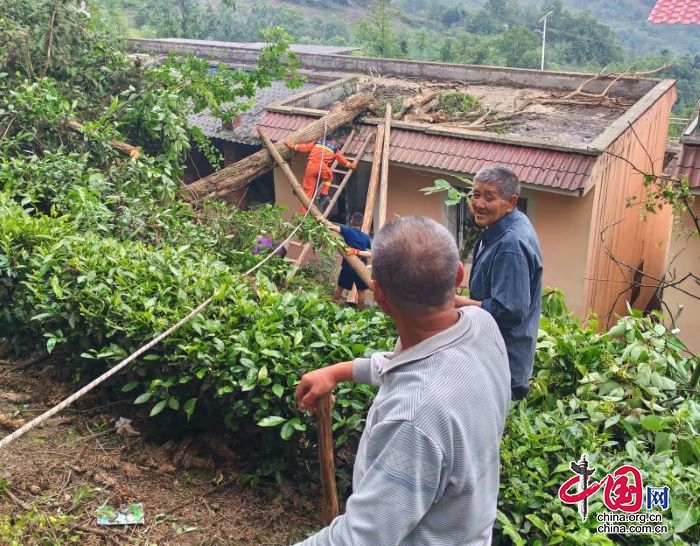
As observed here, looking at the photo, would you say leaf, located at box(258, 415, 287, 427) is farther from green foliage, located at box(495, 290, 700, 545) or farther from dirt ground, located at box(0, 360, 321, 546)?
green foliage, located at box(495, 290, 700, 545)

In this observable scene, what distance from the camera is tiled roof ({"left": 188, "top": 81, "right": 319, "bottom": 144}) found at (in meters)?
12.1

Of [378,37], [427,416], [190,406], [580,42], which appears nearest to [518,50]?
[378,37]

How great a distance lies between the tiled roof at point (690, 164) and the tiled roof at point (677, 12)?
3.82 m

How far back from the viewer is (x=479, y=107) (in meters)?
11.4

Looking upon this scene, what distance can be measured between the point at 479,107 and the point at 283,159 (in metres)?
4.31

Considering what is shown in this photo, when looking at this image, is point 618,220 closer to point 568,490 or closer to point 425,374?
point 568,490

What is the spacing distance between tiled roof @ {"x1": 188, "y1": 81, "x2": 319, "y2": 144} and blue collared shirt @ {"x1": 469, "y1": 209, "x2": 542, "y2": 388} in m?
8.92

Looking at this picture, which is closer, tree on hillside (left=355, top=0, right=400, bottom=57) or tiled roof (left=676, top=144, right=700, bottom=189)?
tiled roof (left=676, top=144, right=700, bottom=189)

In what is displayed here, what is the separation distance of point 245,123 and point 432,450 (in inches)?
462

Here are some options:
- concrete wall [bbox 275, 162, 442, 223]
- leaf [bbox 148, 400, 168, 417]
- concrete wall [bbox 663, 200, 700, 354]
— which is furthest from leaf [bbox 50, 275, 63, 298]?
concrete wall [bbox 663, 200, 700, 354]

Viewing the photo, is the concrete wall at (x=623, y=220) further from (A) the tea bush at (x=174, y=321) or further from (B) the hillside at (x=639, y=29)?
(B) the hillside at (x=639, y=29)

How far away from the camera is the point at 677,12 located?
1014 cm

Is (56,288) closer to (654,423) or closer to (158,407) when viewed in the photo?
(158,407)

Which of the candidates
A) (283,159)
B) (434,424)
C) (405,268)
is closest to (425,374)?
(434,424)
